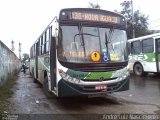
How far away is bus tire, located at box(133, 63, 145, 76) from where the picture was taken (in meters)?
20.9

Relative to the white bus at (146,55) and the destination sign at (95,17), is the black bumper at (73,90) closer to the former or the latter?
the destination sign at (95,17)

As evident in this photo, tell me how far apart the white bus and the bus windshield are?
30.7ft

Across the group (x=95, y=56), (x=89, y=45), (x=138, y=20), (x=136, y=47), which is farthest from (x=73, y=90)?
(x=138, y=20)

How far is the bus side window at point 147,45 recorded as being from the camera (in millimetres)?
19608

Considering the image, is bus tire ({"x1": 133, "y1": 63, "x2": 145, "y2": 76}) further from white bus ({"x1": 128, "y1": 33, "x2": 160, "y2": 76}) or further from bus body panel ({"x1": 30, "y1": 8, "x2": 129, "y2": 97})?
bus body panel ({"x1": 30, "y1": 8, "x2": 129, "y2": 97})

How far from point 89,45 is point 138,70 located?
42.5ft

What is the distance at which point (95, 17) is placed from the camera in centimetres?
965

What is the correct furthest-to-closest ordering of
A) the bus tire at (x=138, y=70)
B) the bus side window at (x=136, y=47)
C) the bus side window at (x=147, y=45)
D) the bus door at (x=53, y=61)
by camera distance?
the bus side window at (x=136, y=47), the bus tire at (x=138, y=70), the bus side window at (x=147, y=45), the bus door at (x=53, y=61)

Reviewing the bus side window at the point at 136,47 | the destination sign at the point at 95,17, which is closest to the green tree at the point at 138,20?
the bus side window at the point at 136,47

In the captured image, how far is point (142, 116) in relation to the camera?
813cm

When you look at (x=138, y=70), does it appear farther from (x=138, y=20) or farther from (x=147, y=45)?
(x=138, y=20)

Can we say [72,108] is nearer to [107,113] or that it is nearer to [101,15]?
[107,113]

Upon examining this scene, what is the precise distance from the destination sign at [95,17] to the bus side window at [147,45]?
1006 centimetres

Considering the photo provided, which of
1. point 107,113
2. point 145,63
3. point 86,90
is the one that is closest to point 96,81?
point 86,90
